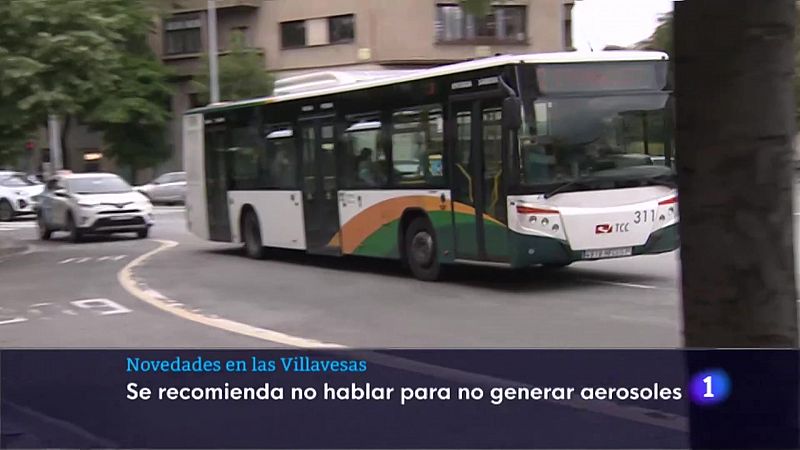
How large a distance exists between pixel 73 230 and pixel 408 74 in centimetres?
1252

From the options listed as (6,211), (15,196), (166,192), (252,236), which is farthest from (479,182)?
(166,192)

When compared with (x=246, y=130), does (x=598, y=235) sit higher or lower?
lower

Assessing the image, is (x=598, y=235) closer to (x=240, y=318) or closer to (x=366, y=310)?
(x=366, y=310)

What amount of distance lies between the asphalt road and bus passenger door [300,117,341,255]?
0.49 m

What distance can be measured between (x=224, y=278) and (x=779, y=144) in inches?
515

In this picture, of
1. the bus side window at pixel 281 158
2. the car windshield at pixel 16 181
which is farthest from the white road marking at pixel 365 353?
the car windshield at pixel 16 181

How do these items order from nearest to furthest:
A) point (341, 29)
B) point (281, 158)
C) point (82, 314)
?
point (82, 314) → point (281, 158) → point (341, 29)

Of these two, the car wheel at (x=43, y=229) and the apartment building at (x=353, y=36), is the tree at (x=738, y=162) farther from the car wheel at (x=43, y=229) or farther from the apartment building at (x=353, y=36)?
the apartment building at (x=353, y=36)

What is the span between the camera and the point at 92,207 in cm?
2347

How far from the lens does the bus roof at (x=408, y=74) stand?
12.1m

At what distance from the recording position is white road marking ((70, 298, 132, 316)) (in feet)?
39.2

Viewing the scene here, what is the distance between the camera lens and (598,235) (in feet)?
39.9

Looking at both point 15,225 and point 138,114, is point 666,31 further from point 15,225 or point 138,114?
point 138,114

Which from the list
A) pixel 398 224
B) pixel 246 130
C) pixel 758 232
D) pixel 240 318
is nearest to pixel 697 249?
pixel 758 232
